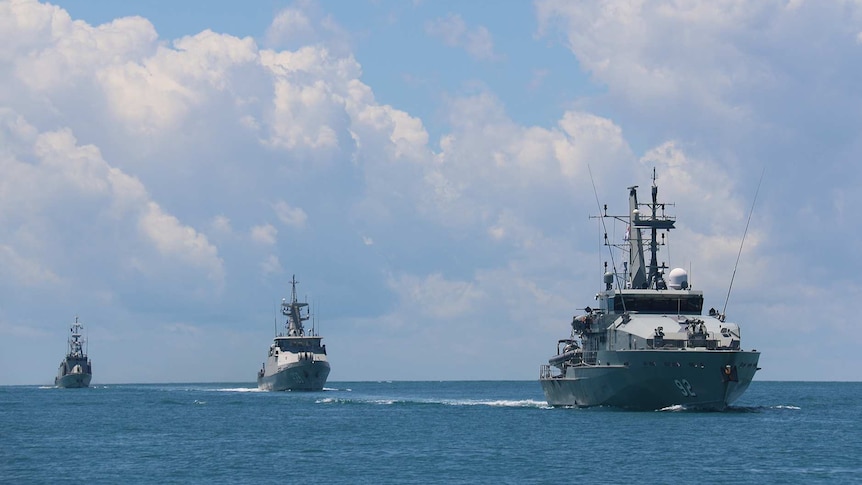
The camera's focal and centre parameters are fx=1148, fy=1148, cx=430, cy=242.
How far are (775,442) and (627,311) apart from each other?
1839cm

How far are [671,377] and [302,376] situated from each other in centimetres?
8951

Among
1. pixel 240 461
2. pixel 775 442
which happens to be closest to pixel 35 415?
pixel 240 461

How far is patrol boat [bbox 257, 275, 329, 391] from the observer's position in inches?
6078

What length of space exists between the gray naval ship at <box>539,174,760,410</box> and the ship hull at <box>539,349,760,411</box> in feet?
0.20

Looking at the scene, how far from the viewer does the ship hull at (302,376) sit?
154 metres

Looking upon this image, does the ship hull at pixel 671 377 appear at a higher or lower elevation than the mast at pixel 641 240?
lower

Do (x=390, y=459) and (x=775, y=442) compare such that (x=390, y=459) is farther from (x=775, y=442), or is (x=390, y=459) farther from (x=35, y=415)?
(x=35, y=415)

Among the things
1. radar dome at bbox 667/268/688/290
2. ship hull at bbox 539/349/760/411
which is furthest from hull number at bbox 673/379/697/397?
radar dome at bbox 667/268/688/290

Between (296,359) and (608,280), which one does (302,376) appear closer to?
(296,359)

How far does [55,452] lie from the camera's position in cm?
6462

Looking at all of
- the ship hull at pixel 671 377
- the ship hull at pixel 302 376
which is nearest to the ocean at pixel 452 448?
the ship hull at pixel 671 377

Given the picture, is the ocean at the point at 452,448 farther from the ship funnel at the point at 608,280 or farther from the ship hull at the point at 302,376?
the ship hull at the point at 302,376

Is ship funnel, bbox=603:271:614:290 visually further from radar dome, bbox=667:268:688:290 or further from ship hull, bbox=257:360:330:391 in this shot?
ship hull, bbox=257:360:330:391

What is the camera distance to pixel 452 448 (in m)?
62.2
